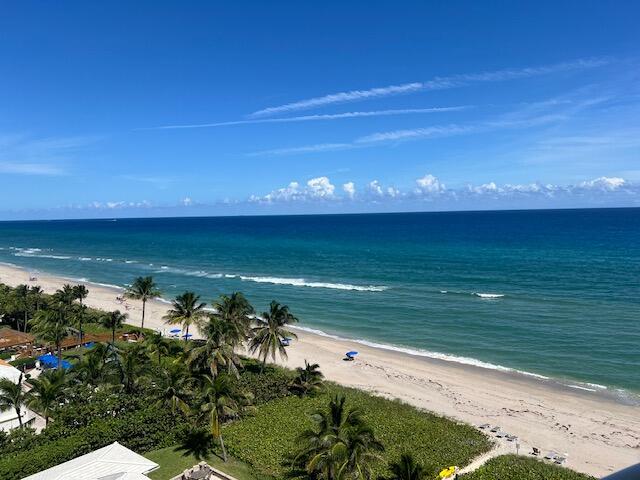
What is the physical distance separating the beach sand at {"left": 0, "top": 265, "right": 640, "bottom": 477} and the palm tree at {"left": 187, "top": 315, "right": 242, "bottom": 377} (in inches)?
482

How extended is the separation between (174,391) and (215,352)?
196 inches

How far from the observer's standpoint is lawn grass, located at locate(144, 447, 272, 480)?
1009 inches

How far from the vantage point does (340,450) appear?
784 inches

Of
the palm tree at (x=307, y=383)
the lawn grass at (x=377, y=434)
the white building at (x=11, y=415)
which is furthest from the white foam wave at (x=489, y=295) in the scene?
the white building at (x=11, y=415)

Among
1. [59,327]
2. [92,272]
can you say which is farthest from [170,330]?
[92,272]

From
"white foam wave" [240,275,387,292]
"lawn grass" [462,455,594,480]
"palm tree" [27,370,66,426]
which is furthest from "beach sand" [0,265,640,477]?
"white foam wave" [240,275,387,292]

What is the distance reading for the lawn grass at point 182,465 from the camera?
2564 cm

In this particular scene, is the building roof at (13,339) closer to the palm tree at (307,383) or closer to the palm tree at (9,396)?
the palm tree at (9,396)

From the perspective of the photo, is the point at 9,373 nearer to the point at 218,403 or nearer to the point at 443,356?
the point at 218,403

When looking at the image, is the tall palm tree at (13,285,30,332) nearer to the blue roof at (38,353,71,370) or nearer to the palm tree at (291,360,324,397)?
the blue roof at (38,353,71,370)

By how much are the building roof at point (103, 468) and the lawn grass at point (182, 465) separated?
2.91 metres

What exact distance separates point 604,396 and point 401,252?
92.2 m

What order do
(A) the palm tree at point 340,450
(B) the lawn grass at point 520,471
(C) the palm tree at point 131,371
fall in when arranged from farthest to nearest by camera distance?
(C) the palm tree at point 131,371
(B) the lawn grass at point 520,471
(A) the palm tree at point 340,450

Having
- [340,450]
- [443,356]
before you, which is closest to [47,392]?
[340,450]
